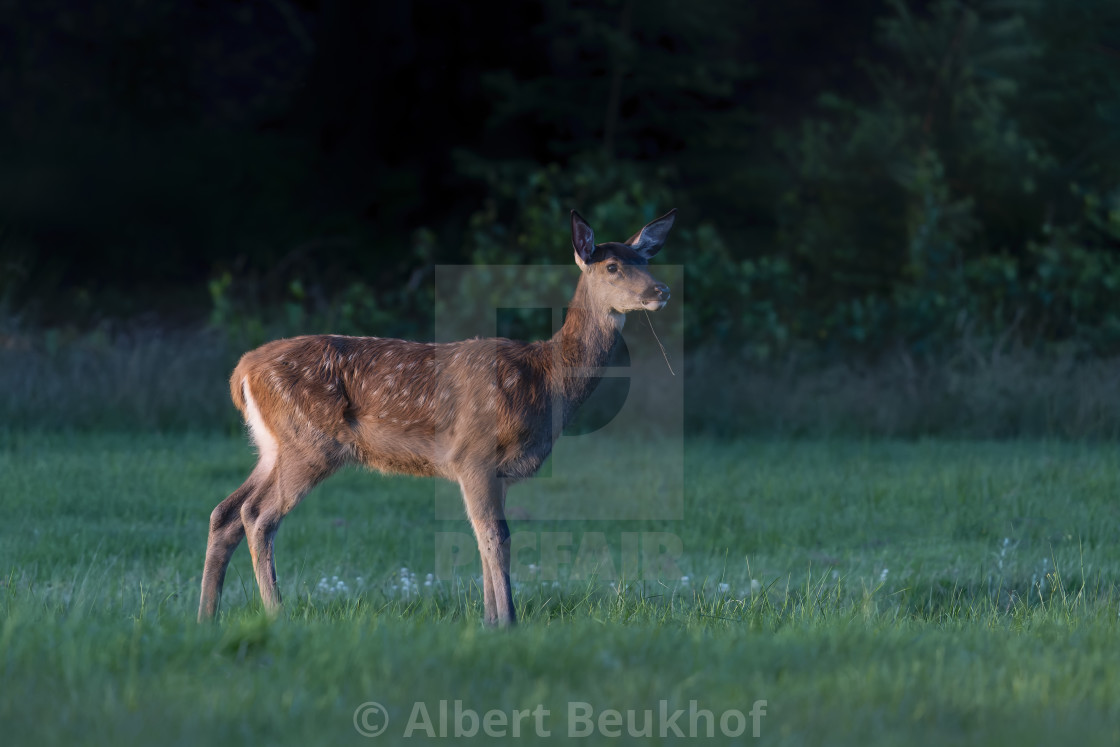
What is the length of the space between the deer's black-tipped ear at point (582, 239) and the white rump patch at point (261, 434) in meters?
1.89

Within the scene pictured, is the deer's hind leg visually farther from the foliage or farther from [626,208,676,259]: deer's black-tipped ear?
the foliage

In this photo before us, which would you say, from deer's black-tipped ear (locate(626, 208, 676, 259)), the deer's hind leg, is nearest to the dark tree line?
deer's black-tipped ear (locate(626, 208, 676, 259))

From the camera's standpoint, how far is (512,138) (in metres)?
25.4

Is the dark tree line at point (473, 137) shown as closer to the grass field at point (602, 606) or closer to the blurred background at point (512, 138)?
the blurred background at point (512, 138)

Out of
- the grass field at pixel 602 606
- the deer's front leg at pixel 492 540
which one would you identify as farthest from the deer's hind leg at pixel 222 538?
the deer's front leg at pixel 492 540

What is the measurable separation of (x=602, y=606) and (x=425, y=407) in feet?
4.54

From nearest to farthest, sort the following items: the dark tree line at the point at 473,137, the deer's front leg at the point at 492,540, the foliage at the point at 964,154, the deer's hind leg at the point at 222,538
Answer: the deer's front leg at the point at 492,540
the deer's hind leg at the point at 222,538
the foliage at the point at 964,154
the dark tree line at the point at 473,137

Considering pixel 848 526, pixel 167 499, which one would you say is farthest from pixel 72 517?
pixel 848 526

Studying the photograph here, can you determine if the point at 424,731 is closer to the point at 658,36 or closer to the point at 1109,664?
the point at 1109,664

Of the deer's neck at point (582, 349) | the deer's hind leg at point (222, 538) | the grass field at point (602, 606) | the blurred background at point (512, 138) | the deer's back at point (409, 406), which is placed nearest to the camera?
the grass field at point (602, 606)

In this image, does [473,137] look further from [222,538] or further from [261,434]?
[222,538]

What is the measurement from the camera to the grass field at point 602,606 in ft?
14.4

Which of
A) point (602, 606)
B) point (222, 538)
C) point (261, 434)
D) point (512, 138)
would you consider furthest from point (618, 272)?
point (512, 138)

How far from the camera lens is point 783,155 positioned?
26.3 meters
